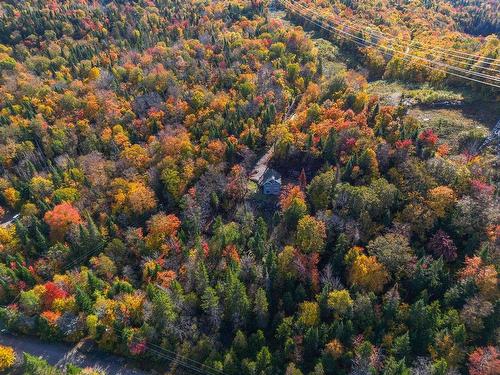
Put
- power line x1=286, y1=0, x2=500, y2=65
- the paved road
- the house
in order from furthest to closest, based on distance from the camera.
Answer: power line x1=286, y1=0, x2=500, y2=65 → the house → the paved road

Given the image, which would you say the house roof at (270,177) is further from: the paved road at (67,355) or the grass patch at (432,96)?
the paved road at (67,355)

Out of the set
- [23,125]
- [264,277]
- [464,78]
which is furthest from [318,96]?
[23,125]

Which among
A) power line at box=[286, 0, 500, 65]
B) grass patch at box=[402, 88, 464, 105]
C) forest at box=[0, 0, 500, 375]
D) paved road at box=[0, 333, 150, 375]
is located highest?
power line at box=[286, 0, 500, 65]

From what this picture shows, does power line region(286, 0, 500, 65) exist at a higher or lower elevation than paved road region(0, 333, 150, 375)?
higher

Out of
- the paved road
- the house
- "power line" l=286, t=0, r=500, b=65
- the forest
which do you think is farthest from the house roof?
"power line" l=286, t=0, r=500, b=65

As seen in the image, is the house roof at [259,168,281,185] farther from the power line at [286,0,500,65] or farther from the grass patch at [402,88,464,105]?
the power line at [286,0,500,65]

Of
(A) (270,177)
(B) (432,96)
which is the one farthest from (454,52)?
(A) (270,177)

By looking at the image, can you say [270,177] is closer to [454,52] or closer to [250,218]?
[250,218]
